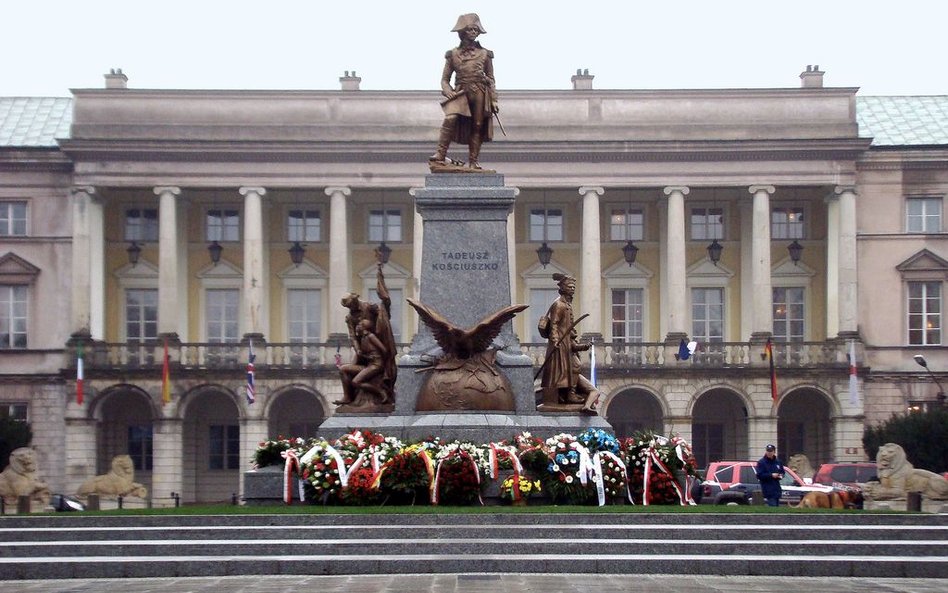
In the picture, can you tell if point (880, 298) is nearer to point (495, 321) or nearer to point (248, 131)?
point (248, 131)

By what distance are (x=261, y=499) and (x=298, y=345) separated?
4397cm

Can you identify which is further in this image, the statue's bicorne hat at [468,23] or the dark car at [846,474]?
the dark car at [846,474]

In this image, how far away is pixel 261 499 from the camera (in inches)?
917

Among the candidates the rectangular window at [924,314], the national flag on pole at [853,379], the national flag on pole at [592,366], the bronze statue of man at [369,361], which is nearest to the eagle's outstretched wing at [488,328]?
the bronze statue of man at [369,361]

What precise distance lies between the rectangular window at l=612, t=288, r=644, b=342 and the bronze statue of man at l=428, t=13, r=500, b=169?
4516cm

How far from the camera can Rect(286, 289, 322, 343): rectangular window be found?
70.4m

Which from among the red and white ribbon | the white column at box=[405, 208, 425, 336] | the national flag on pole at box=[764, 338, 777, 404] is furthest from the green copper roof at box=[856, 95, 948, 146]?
the red and white ribbon

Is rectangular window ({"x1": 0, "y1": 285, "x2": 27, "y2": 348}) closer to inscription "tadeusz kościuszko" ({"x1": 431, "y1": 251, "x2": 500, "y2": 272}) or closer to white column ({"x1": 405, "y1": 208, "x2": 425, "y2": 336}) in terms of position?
white column ({"x1": 405, "y1": 208, "x2": 425, "y2": 336})

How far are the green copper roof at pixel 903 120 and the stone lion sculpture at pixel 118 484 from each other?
123ft

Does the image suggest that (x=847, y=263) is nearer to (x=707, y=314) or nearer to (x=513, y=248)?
(x=707, y=314)

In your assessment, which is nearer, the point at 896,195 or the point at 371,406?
the point at 371,406

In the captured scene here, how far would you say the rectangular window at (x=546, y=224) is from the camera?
233 feet

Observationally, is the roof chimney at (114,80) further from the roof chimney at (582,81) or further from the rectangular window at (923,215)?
the rectangular window at (923,215)

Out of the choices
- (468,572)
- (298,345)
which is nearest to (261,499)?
(468,572)
